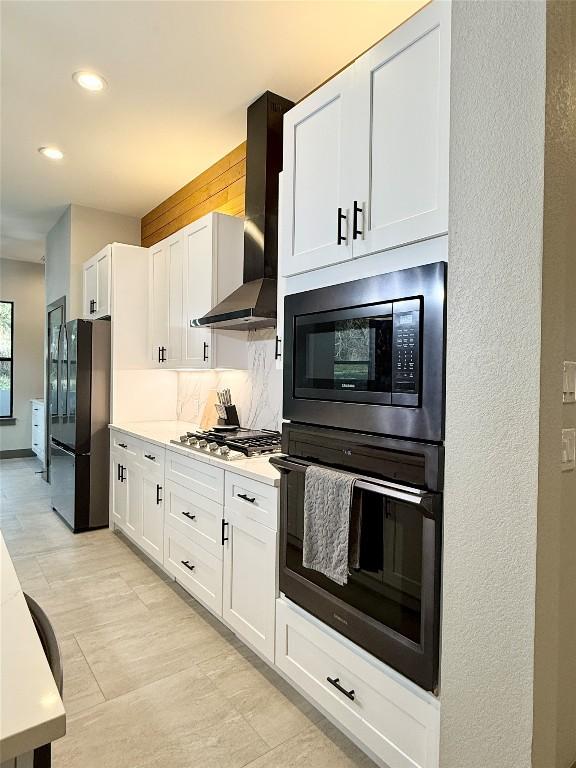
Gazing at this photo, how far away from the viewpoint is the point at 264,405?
331 centimetres

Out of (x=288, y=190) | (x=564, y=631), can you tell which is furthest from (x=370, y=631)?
(x=288, y=190)

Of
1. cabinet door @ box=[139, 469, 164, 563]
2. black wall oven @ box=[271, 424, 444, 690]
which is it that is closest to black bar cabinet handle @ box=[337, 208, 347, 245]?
black wall oven @ box=[271, 424, 444, 690]

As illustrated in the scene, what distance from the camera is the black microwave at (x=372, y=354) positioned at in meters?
1.41

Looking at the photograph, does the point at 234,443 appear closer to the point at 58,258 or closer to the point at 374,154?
the point at 374,154

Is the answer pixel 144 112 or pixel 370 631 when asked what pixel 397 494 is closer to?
pixel 370 631

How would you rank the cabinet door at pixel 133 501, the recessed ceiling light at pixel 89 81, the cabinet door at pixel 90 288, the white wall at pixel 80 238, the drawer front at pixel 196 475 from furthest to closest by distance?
the white wall at pixel 80 238 → the cabinet door at pixel 90 288 → the cabinet door at pixel 133 501 → the recessed ceiling light at pixel 89 81 → the drawer front at pixel 196 475

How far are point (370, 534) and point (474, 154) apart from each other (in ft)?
3.81

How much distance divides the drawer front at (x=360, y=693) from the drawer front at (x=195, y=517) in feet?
1.93

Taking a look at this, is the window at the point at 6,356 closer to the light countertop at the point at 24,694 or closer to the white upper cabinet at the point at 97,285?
the white upper cabinet at the point at 97,285

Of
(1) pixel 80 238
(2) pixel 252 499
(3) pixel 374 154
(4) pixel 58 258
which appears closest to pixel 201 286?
(2) pixel 252 499

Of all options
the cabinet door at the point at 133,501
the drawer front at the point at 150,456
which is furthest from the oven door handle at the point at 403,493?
the cabinet door at the point at 133,501

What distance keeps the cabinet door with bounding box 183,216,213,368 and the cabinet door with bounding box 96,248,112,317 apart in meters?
0.96

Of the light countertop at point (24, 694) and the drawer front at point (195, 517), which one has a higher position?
the light countertop at point (24, 694)

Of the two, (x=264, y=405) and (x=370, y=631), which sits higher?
(x=264, y=405)
